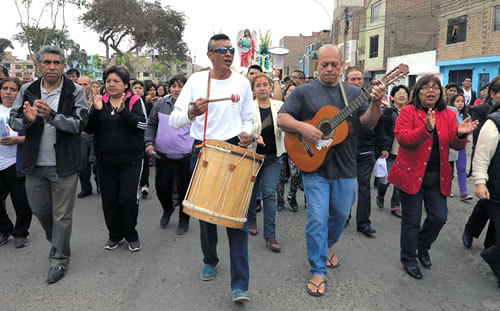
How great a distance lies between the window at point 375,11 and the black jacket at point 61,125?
113 ft

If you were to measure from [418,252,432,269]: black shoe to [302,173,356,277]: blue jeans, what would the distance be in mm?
1076

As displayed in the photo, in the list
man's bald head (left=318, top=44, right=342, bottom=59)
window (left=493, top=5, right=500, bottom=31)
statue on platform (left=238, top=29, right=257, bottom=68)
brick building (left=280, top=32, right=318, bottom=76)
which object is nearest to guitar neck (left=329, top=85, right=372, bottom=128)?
man's bald head (left=318, top=44, right=342, bottom=59)

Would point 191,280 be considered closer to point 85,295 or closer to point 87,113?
point 85,295

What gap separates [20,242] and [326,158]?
12.2 feet

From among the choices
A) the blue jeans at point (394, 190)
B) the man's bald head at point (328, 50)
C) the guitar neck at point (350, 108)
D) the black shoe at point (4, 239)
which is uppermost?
the man's bald head at point (328, 50)

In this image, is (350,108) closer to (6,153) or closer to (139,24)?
(6,153)

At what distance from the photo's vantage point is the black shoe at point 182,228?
493cm

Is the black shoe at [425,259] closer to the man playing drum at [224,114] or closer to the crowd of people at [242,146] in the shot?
the crowd of people at [242,146]

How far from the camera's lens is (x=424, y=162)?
12.1 feet

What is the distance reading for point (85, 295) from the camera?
3367 mm

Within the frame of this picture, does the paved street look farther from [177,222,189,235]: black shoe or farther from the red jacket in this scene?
the red jacket

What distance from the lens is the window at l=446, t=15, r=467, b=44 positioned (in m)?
22.5

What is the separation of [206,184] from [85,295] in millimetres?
1586

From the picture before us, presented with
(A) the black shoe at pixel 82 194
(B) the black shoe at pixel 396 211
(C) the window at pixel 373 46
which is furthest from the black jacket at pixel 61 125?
(C) the window at pixel 373 46
